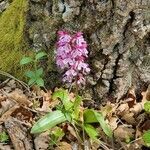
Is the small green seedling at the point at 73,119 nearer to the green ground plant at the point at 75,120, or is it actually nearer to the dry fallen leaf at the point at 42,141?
the green ground plant at the point at 75,120

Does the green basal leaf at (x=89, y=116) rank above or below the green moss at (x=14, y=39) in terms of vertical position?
A: below

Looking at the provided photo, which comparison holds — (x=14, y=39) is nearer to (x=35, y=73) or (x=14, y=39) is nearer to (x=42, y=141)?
(x=35, y=73)

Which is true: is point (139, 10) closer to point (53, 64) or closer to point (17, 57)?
point (53, 64)

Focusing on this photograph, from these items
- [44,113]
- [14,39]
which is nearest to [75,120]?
[44,113]

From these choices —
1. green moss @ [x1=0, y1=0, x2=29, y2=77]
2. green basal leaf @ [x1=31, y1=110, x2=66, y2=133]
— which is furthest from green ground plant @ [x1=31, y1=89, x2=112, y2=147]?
green moss @ [x1=0, y1=0, x2=29, y2=77]

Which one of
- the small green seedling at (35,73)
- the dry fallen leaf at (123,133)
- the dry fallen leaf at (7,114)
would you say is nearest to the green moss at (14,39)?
the small green seedling at (35,73)

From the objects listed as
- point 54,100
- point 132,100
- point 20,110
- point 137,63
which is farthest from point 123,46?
point 20,110

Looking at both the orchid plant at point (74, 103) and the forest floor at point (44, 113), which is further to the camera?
the forest floor at point (44, 113)
